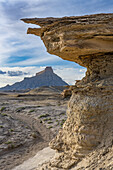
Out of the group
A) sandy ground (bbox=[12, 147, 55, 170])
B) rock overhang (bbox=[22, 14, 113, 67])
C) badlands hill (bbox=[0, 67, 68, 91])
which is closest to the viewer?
rock overhang (bbox=[22, 14, 113, 67])

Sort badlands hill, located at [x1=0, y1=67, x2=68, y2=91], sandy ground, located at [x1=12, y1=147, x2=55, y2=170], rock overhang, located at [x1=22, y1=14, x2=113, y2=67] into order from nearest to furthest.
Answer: rock overhang, located at [x1=22, y1=14, x2=113, y2=67] → sandy ground, located at [x1=12, y1=147, x2=55, y2=170] → badlands hill, located at [x1=0, y1=67, x2=68, y2=91]

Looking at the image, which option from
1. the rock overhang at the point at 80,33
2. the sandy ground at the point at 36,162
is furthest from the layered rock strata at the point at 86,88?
the sandy ground at the point at 36,162

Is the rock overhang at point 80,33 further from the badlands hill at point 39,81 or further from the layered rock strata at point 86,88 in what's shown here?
the badlands hill at point 39,81

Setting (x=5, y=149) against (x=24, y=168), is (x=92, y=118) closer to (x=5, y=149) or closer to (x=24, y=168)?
(x=24, y=168)

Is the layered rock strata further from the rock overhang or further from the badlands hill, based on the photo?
the badlands hill

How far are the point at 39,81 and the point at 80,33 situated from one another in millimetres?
149912

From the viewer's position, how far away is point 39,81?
155 m

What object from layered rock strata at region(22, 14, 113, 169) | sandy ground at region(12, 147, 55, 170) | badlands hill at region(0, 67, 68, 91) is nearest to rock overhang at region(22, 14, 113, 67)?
layered rock strata at region(22, 14, 113, 169)

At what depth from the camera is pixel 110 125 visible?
582 cm

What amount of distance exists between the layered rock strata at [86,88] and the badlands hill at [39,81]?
468 feet

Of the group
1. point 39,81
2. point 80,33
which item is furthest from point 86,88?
point 39,81

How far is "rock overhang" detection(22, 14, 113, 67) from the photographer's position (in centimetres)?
575

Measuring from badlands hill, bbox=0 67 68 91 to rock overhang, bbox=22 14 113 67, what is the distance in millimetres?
142737

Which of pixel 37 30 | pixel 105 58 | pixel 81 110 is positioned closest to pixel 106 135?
→ pixel 81 110
